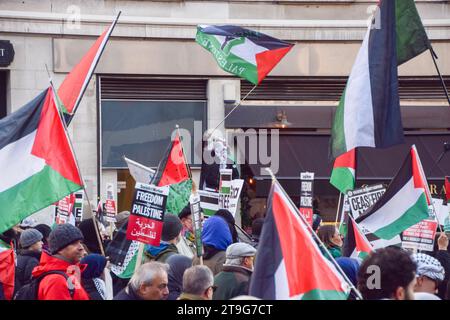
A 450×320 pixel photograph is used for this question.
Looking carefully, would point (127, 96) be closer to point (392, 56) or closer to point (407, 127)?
point (407, 127)

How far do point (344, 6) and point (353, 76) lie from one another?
458 inches

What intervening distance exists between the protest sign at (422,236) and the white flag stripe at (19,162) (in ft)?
12.8

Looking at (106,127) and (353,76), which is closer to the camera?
(353,76)

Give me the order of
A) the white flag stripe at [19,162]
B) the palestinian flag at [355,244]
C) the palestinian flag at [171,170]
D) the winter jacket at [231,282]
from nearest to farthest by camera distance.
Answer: the winter jacket at [231,282]
the white flag stripe at [19,162]
the palestinian flag at [355,244]
the palestinian flag at [171,170]

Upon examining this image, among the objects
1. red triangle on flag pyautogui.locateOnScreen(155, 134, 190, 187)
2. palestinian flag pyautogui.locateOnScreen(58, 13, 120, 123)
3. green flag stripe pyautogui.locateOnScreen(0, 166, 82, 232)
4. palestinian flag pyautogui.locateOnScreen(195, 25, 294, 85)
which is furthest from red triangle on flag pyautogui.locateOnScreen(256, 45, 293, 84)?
green flag stripe pyautogui.locateOnScreen(0, 166, 82, 232)

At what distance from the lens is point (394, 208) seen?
9.27m

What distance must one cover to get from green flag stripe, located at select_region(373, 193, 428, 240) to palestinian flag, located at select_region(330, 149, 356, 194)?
59.9 inches

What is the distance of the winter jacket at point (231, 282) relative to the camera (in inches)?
296

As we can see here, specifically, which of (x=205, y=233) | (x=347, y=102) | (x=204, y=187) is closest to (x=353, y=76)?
(x=347, y=102)

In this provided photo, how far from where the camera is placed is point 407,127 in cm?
2141

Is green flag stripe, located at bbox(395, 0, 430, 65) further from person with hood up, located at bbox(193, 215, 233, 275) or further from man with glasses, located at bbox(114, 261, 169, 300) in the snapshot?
man with glasses, located at bbox(114, 261, 169, 300)

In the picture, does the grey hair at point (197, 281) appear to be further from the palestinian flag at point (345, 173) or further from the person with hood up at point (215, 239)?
the palestinian flag at point (345, 173)

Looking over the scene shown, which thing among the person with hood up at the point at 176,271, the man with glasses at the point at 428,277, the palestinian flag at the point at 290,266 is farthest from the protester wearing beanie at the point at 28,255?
the palestinian flag at the point at 290,266

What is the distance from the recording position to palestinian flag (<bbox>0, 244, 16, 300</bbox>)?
8523 mm
